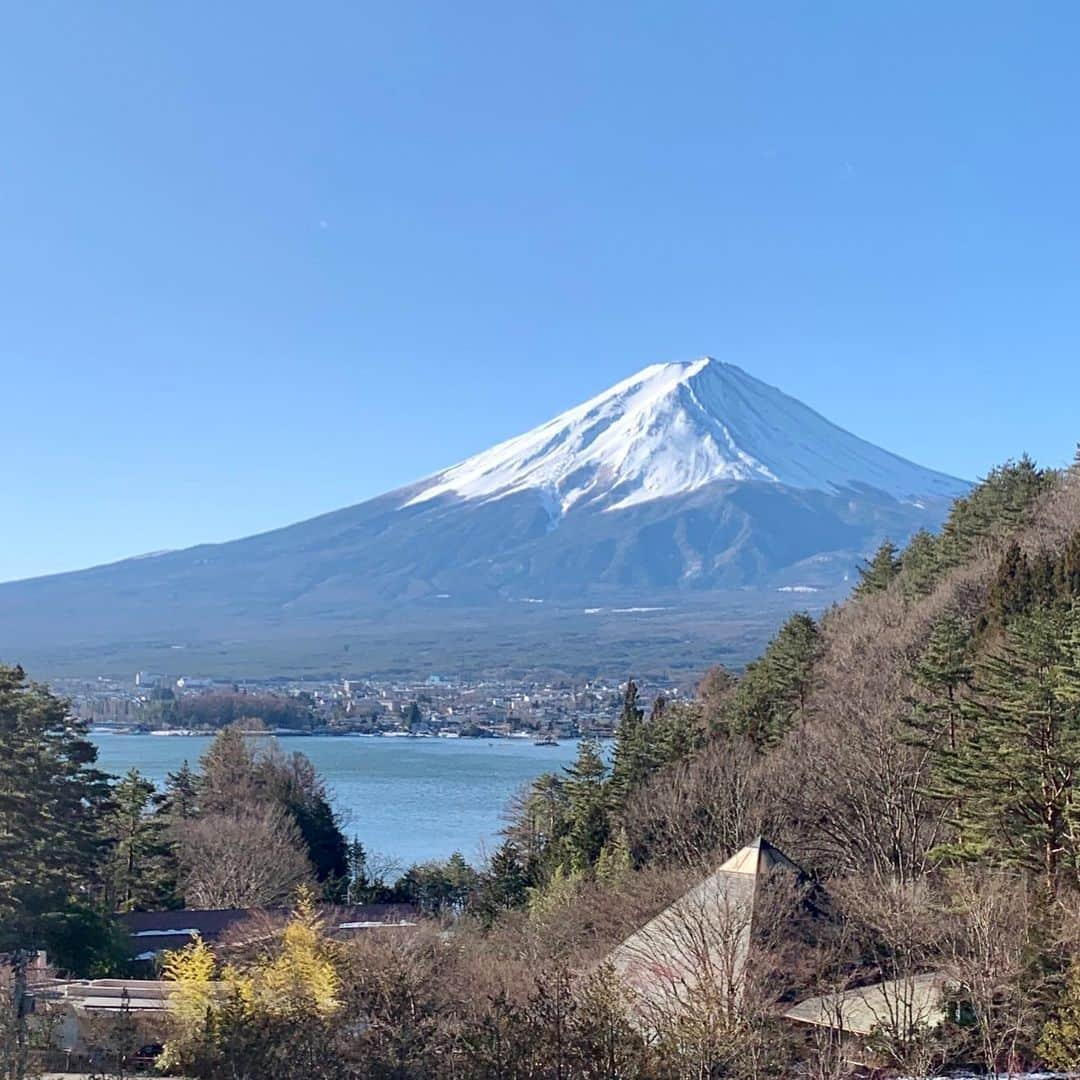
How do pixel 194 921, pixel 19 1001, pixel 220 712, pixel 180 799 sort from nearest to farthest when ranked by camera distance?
1. pixel 19 1001
2. pixel 194 921
3. pixel 180 799
4. pixel 220 712

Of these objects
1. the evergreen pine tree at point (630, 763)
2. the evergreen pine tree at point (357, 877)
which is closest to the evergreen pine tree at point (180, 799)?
the evergreen pine tree at point (357, 877)

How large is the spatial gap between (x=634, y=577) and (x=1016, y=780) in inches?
6185

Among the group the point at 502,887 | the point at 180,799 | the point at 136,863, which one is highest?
the point at 180,799

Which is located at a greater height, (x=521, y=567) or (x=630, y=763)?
(x=521, y=567)

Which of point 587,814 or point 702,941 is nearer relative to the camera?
point 702,941

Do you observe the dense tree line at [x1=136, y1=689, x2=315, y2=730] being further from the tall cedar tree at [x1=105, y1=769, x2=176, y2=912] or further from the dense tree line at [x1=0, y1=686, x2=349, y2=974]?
the tall cedar tree at [x1=105, y1=769, x2=176, y2=912]

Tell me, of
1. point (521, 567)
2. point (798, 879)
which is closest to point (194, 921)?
point (798, 879)

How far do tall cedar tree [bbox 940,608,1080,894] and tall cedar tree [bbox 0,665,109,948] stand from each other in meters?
11.6

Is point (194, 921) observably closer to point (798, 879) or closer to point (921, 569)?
point (798, 879)

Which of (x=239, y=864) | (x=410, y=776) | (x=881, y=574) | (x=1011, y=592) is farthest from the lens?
(x=410, y=776)

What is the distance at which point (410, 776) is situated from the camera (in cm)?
5622

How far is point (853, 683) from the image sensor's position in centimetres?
2297

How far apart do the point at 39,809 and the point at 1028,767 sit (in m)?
13.5

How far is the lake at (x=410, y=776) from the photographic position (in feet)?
128
